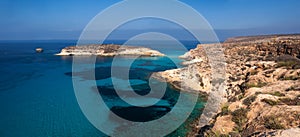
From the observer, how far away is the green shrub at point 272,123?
329 inches

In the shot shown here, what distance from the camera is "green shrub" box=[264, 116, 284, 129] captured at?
8367 millimetres

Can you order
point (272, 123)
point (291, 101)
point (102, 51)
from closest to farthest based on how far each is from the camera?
point (272, 123)
point (291, 101)
point (102, 51)

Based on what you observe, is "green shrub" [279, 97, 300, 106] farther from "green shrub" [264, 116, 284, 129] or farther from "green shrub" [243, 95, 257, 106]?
"green shrub" [264, 116, 284, 129]

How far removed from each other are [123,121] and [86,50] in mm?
54530

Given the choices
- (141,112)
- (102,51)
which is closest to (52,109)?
(141,112)

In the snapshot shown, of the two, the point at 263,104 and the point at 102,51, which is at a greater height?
the point at 102,51

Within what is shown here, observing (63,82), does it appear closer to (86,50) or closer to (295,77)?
(295,77)

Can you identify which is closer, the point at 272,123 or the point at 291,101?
the point at 272,123

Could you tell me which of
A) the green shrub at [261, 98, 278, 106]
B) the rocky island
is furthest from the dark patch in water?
the rocky island

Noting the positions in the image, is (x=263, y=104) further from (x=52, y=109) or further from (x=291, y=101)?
(x=52, y=109)

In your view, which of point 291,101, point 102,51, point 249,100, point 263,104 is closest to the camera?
point 291,101

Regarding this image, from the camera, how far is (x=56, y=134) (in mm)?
14633

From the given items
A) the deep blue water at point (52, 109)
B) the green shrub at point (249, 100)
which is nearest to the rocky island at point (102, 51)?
the deep blue water at point (52, 109)

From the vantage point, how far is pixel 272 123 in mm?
8711
